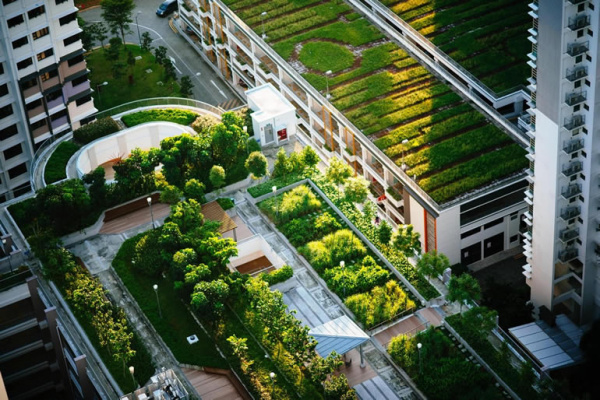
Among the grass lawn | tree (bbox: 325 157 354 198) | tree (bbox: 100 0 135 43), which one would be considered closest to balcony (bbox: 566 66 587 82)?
tree (bbox: 325 157 354 198)

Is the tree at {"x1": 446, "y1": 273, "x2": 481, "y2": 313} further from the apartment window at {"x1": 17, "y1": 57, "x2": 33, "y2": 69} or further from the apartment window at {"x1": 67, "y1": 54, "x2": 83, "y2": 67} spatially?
the apartment window at {"x1": 17, "y1": 57, "x2": 33, "y2": 69}

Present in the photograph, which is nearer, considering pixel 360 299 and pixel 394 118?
pixel 360 299

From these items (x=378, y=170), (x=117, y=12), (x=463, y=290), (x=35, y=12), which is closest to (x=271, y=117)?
(x=378, y=170)

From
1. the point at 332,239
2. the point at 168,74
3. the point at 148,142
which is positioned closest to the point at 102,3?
the point at 168,74

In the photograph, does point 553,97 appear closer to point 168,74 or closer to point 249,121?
point 249,121

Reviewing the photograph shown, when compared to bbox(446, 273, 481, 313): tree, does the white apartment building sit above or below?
above

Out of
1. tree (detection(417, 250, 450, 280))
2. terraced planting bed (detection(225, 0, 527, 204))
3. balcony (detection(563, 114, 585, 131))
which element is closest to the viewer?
balcony (detection(563, 114, 585, 131))

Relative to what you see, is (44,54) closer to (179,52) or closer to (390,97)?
(179,52)
